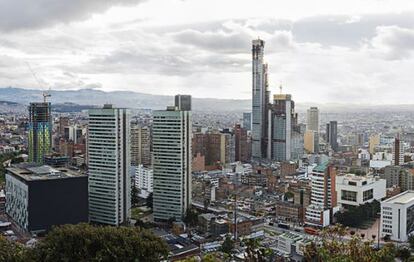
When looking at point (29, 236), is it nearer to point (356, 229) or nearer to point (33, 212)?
point (33, 212)

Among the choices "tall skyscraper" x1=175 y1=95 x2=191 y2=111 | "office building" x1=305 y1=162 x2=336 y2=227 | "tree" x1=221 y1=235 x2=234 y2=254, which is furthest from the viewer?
"tall skyscraper" x1=175 y1=95 x2=191 y2=111

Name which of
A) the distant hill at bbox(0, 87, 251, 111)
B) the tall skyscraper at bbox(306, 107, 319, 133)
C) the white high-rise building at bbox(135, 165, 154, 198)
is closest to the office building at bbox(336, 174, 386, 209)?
the white high-rise building at bbox(135, 165, 154, 198)

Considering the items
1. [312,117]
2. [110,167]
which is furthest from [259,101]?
[110,167]

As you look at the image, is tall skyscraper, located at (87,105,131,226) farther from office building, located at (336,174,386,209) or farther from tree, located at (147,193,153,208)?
office building, located at (336,174,386,209)

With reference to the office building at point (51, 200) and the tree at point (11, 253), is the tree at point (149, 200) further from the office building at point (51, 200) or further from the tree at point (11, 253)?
the tree at point (11, 253)

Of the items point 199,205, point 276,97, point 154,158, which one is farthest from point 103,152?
point 276,97

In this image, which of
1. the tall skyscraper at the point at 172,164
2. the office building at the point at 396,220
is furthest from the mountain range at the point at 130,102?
the office building at the point at 396,220
